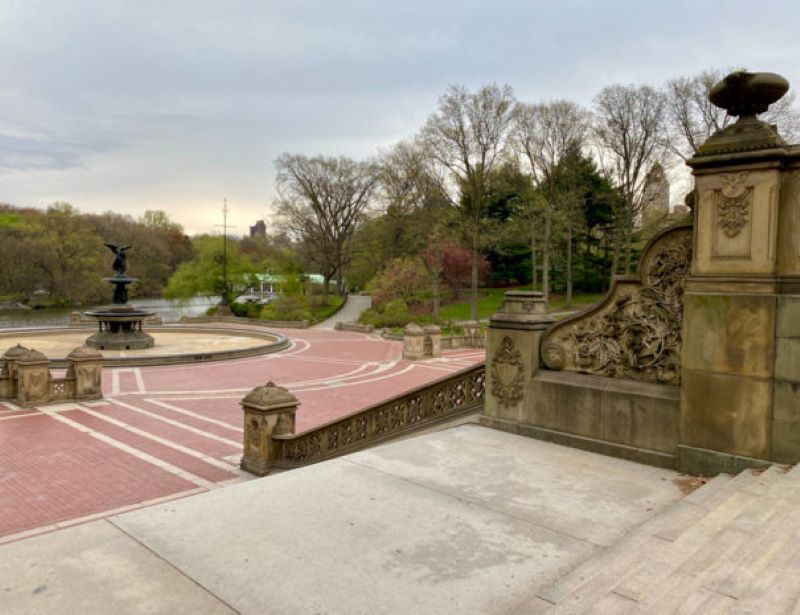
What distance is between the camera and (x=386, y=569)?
3.53 metres

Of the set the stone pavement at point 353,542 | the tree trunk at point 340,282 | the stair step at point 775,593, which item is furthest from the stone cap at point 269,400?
the tree trunk at point 340,282

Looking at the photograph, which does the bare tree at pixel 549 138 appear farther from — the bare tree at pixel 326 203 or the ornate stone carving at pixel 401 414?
the ornate stone carving at pixel 401 414

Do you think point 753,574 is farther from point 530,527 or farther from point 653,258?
point 653,258

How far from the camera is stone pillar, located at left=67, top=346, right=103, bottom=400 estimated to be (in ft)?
50.3

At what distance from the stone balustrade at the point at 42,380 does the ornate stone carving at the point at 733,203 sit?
1571cm

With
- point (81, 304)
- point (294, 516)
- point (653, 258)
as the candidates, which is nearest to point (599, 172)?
point (653, 258)

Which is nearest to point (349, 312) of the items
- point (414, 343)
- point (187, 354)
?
point (414, 343)

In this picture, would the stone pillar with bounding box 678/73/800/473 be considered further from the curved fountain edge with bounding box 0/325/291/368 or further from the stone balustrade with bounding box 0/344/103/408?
the curved fountain edge with bounding box 0/325/291/368

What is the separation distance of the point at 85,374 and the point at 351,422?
10659 millimetres

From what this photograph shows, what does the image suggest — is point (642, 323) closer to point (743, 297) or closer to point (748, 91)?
point (743, 297)

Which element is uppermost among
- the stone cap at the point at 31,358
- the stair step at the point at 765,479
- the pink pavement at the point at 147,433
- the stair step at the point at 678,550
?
the stair step at the point at 765,479

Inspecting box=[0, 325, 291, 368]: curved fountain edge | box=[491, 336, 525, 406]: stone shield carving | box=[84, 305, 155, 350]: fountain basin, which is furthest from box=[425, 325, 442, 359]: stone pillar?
box=[491, 336, 525, 406]: stone shield carving

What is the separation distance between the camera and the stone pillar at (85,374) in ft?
50.3

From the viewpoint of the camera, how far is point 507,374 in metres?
6.94
